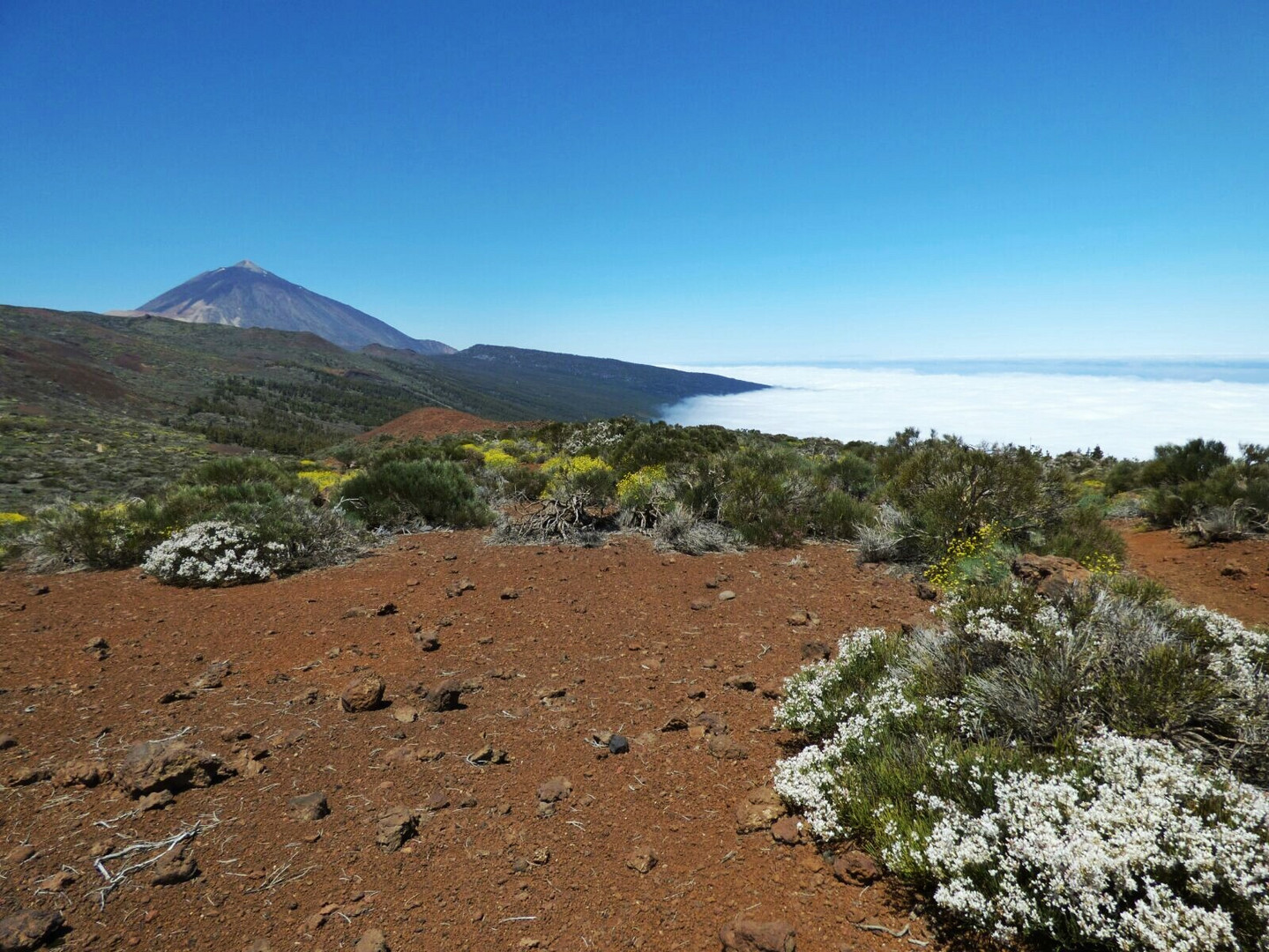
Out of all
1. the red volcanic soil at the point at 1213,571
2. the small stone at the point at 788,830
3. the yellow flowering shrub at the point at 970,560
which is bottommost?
the red volcanic soil at the point at 1213,571

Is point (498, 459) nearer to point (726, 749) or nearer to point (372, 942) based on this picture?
point (726, 749)

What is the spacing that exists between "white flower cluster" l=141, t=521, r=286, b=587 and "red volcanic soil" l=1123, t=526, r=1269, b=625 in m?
9.31

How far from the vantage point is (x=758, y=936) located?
5.94ft

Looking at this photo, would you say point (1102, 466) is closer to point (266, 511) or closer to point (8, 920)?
point (266, 511)

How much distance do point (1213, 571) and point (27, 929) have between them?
985 centimetres

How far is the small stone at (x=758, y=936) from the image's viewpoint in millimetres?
1779

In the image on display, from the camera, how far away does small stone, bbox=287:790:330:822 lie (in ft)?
8.10

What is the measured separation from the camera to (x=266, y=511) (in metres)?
6.49

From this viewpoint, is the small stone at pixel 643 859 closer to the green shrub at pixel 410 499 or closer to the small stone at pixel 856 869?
the small stone at pixel 856 869

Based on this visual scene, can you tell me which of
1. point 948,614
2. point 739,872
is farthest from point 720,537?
point 739,872

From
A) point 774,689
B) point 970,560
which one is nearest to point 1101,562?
point 970,560

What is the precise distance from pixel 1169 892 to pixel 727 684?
2274 millimetres

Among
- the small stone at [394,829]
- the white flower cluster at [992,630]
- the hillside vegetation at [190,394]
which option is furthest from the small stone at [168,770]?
the hillside vegetation at [190,394]

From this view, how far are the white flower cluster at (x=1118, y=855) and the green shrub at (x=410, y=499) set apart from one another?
7.10 m
